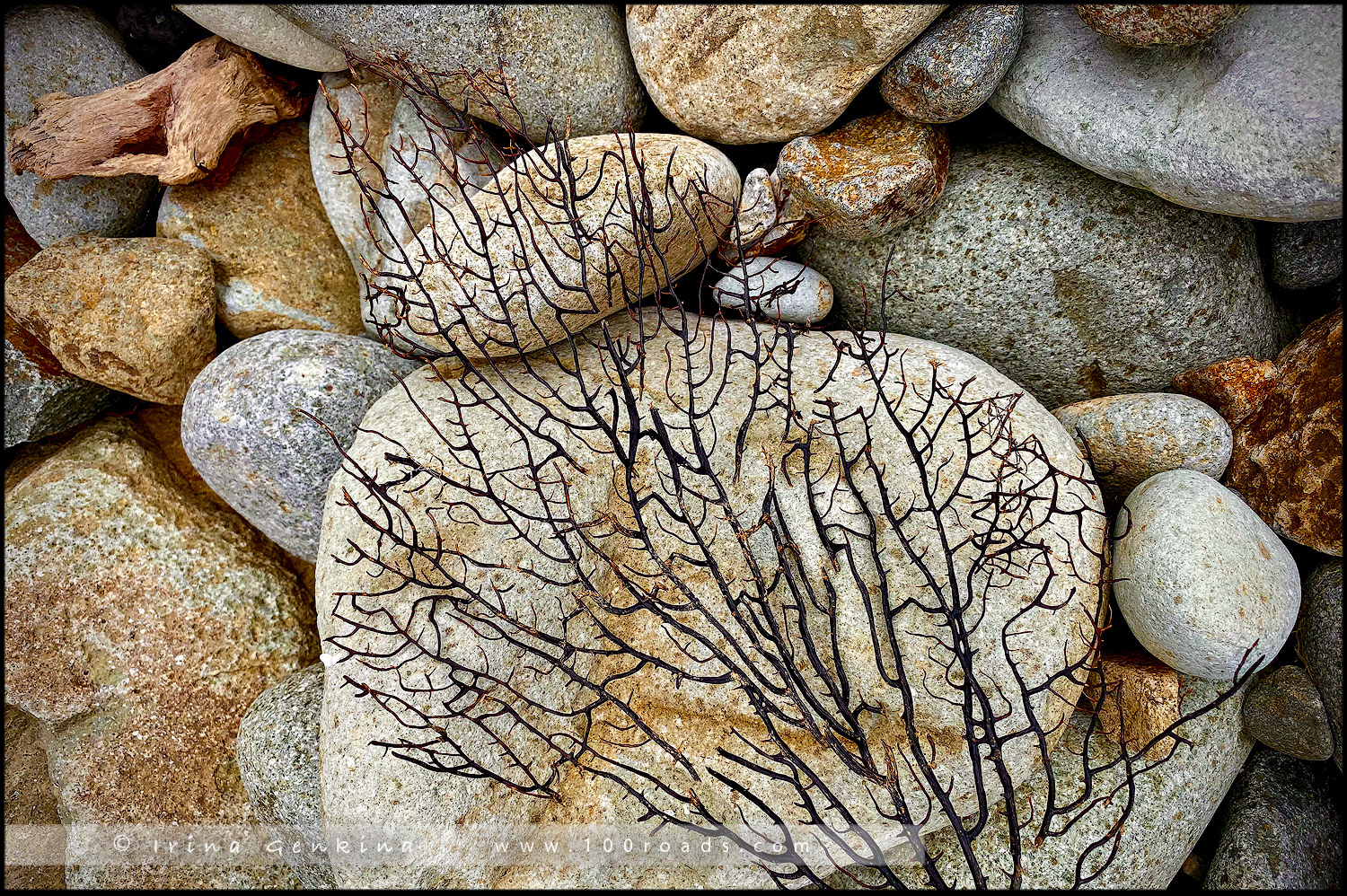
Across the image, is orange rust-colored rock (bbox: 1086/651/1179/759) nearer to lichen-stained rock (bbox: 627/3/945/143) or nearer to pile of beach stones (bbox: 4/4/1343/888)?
pile of beach stones (bbox: 4/4/1343/888)

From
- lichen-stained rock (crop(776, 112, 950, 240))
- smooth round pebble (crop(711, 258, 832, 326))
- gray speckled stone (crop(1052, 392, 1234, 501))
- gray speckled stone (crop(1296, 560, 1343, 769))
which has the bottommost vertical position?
gray speckled stone (crop(1296, 560, 1343, 769))

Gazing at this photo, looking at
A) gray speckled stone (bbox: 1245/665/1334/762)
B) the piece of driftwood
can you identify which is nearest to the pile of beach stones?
gray speckled stone (bbox: 1245/665/1334/762)

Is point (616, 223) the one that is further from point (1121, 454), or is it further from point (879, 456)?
point (1121, 454)

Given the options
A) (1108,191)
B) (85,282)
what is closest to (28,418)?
(85,282)

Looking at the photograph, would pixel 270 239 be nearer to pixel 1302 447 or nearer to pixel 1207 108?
pixel 1207 108

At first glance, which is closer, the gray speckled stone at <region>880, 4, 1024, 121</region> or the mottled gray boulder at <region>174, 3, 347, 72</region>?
the gray speckled stone at <region>880, 4, 1024, 121</region>

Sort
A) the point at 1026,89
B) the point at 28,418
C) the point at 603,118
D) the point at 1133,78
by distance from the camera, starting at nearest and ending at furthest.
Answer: the point at 1133,78 → the point at 1026,89 → the point at 603,118 → the point at 28,418

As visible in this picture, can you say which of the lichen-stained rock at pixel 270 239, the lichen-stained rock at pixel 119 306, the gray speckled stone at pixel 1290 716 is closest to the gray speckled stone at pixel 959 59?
the gray speckled stone at pixel 1290 716
